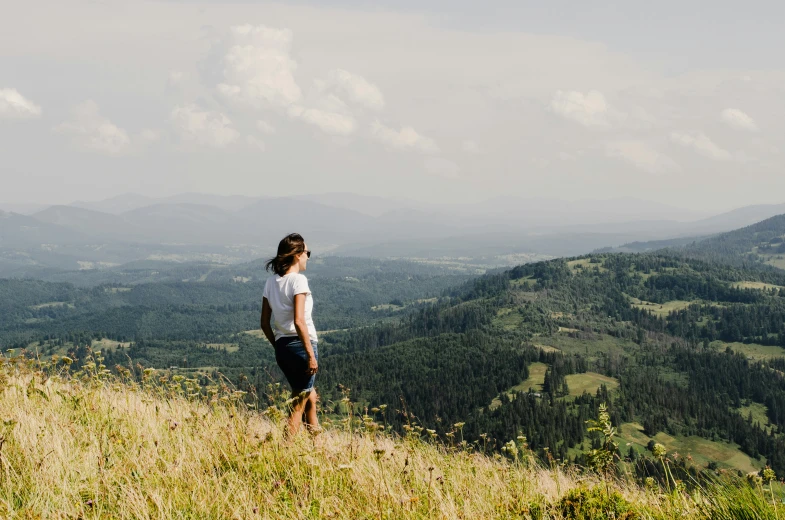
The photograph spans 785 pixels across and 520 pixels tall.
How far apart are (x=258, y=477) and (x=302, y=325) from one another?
2.90m

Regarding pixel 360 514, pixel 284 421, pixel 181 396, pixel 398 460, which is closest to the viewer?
pixel 360 514

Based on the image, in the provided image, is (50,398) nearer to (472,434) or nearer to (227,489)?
(227,489)

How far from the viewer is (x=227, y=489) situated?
6.18m

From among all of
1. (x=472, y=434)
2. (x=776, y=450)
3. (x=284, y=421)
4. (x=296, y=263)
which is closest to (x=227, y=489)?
(x=284, y=421)

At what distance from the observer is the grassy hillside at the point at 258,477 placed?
5.80 metres

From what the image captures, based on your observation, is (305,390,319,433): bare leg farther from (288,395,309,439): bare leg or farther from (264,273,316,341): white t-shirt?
(264,273,316,341): white t-shirt

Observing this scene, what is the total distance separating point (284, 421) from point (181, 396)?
115 inches

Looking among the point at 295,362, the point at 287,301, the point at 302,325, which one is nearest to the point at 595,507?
the point at 302,325

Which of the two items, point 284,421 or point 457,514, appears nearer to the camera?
point 457,514

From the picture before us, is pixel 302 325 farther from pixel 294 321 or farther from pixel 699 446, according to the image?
pixel 699 446

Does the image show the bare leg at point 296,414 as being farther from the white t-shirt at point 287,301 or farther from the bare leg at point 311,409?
the white t-shirt at point 287,301

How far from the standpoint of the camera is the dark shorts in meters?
9.38

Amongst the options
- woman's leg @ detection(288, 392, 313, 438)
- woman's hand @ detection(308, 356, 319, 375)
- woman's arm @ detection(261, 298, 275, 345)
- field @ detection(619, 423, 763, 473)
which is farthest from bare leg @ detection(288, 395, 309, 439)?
field @ detection(619, 423, 763, 473)

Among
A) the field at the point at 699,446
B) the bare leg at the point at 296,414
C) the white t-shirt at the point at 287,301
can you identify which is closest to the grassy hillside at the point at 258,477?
the bare leg at the point at 296,414
